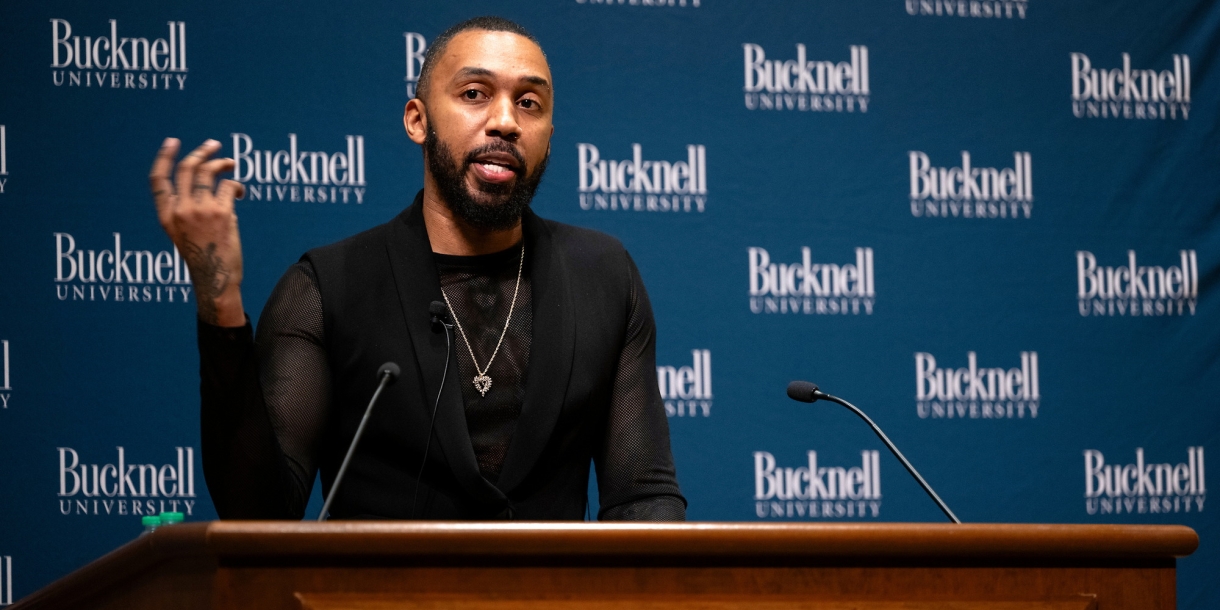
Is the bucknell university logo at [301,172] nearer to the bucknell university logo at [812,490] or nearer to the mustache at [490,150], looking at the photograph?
the mustache at [490,150]

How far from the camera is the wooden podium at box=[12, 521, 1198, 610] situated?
1.13 meters

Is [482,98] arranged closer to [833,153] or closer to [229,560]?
[229,560]


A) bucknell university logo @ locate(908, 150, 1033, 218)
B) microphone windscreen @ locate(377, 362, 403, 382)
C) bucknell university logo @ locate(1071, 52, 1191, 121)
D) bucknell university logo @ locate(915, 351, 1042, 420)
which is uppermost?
bucknell university logo @ locate(1071, 52, 1191, 121)

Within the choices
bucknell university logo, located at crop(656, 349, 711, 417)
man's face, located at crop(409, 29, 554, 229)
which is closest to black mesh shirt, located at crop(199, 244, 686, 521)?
man's face, located at crop(409, 29, 554, 229)

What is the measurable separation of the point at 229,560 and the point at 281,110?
7.36ft

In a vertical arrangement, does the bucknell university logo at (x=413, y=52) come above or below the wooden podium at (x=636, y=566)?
above

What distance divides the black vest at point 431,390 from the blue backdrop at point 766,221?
1.13 meters

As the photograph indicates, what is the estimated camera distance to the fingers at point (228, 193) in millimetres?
1521

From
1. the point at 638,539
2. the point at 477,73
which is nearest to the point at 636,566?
the point at 638,539

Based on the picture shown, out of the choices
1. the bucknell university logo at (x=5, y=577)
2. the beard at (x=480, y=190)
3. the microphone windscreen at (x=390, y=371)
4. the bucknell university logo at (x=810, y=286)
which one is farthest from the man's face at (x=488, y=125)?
the bucknell university logo at (x=5, y=577)

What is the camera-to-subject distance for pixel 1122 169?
3.60 m

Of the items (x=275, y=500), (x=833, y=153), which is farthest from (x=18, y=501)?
(x=833, y=153)

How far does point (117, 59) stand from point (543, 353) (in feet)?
5.96

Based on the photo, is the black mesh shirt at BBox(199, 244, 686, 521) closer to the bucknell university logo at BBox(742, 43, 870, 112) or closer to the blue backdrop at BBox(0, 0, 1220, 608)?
the blue backdrop at BBox(0, 0, 1220, 608)
